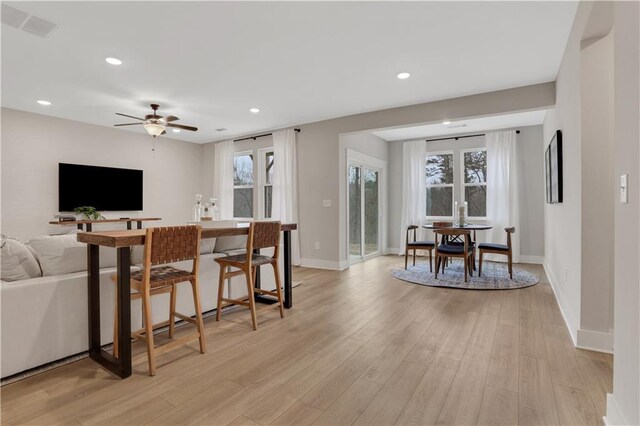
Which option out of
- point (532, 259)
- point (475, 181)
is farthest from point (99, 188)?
point (532, 259)

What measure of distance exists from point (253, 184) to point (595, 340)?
19.2 feet

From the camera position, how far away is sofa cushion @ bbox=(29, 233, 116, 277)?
7.64 ft

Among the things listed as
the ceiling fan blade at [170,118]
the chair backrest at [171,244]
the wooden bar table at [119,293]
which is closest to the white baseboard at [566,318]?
the chair backrest at [171,244]

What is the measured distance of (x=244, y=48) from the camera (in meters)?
3.13

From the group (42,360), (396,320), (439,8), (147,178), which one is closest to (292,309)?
(396,320)

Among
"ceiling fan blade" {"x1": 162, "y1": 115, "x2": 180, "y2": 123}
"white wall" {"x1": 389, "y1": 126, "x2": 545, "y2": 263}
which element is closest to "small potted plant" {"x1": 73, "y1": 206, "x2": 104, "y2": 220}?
"ceiling fan blade" {"x1": 162, "y1": 115, "x2": 180, "y2": 123}

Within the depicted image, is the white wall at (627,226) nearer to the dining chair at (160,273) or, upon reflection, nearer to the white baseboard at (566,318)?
the white baseboard at (566,318)

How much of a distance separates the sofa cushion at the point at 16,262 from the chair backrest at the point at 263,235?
59.1 inches

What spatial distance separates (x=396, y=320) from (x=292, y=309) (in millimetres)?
1062

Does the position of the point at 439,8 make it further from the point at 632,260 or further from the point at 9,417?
the point at 9,417

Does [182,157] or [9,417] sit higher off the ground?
[182,157]

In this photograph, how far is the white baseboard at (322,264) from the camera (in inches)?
221

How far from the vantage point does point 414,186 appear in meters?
7.13

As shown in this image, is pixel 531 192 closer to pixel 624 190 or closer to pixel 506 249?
pixel 506 249
